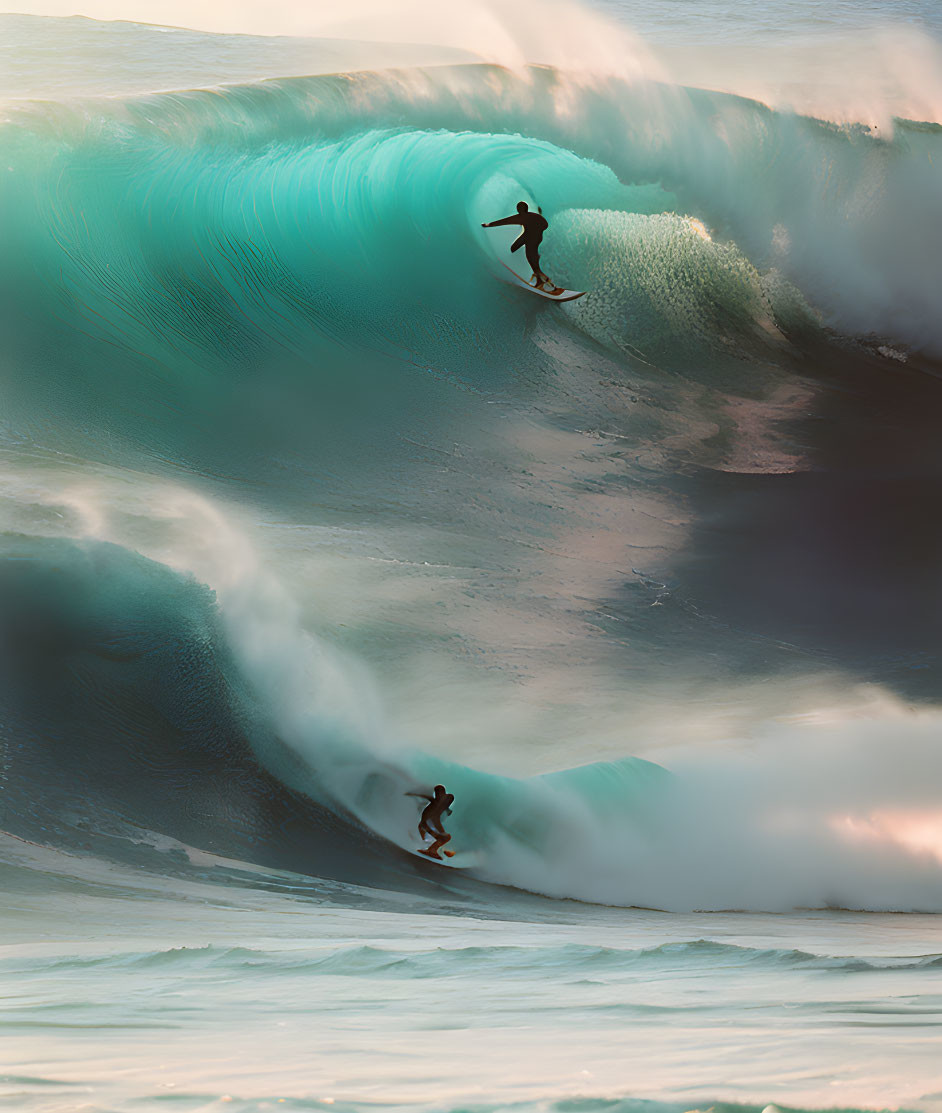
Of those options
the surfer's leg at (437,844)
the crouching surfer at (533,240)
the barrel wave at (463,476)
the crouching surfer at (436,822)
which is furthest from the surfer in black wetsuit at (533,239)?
the surfer's leg at (437,844)

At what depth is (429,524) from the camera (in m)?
5.83

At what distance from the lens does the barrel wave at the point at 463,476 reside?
4.24 m

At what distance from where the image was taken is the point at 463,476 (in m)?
6.29

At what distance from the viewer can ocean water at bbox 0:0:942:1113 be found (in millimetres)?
1751

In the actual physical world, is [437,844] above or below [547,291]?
below

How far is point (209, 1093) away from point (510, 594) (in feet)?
13.8

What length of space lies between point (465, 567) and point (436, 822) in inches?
67.6

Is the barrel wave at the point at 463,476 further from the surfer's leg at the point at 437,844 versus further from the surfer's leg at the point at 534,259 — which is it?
the surfer's leg at the point at 534,259

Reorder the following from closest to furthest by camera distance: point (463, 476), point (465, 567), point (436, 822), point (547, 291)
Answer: point (436, 822), point (465, 567), point (463, 476), point (547, 291)

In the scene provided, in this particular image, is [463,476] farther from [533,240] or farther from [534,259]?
[533,240]

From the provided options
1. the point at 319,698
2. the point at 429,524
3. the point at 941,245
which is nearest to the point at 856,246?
the point at 941,245

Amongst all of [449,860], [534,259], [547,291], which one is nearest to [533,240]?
[534,259]

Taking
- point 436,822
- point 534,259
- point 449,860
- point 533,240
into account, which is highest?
point 533,240

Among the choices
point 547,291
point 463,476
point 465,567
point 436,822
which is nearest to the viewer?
point 436,822
